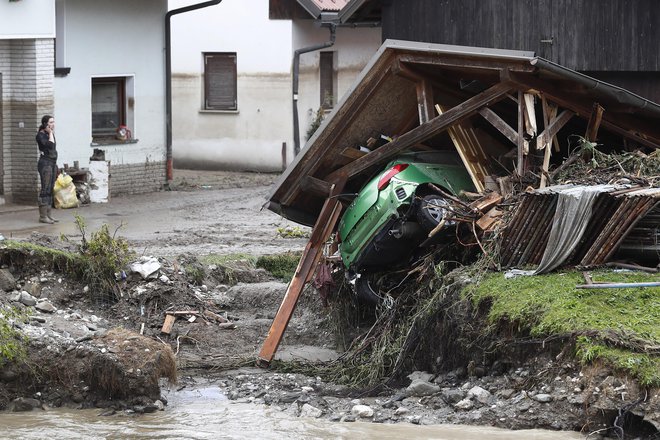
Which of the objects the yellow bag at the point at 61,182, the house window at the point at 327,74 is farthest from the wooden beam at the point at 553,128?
the house window at the point at 327,74

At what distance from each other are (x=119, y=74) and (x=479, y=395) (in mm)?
14754

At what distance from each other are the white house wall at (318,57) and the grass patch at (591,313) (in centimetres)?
1764

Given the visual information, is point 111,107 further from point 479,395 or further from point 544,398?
point 544,398

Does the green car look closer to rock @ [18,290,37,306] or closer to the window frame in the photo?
rock @ [18,290,37,306]

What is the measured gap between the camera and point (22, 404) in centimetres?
1012

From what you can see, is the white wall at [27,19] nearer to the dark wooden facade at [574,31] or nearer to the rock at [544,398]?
the dark wooden facade at [574,31]

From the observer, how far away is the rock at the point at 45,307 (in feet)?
38.5

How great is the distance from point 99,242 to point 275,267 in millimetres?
2978

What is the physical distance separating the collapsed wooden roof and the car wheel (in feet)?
1.86

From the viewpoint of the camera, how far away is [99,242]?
12.8 meters

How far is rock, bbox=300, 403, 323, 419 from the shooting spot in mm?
9742

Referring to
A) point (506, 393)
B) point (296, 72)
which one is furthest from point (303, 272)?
point (296, 72)

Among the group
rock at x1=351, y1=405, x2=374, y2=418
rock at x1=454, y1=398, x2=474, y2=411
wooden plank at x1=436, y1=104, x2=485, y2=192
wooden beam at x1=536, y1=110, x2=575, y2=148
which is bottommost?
rock at x1=351, y1=405, x2=374, y2=418

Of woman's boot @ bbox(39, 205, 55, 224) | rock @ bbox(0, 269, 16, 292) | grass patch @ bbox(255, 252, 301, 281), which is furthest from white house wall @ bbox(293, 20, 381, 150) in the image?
rock @ bbox(0, 269, 16, 292)
